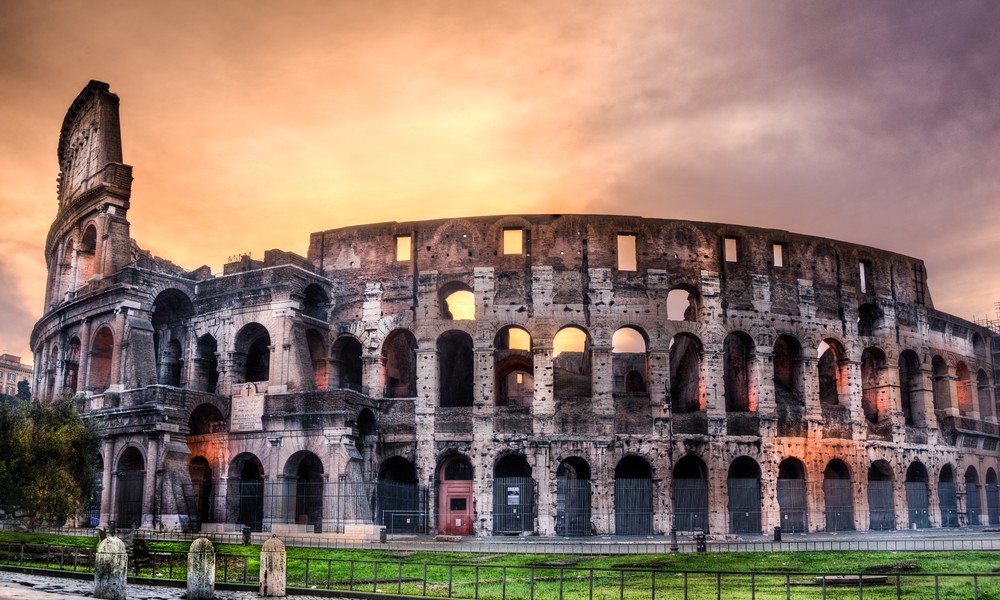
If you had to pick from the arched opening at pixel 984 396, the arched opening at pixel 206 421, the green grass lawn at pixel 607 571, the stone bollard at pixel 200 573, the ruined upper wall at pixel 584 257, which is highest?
the ruined upper wall at pixel 584 257

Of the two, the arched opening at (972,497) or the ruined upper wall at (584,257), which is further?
the arched opening at (972,497)

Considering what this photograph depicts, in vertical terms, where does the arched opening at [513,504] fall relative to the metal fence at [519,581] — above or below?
above

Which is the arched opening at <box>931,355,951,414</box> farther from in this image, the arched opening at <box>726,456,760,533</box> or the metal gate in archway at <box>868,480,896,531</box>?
the arched opening at <box>726,456,760,533</box>

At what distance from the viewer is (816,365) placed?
36.3m

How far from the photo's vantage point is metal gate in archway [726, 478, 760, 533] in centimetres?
3378

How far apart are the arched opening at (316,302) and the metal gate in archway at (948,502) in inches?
1059

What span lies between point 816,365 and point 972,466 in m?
11.2

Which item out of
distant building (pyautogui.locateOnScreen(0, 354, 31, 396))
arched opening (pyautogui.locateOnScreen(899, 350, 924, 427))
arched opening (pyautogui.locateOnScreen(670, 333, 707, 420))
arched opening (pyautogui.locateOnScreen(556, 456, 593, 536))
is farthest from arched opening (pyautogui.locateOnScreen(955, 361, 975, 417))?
distant building (pyautogui.locateOnScreen(0, 354, 31, 396))

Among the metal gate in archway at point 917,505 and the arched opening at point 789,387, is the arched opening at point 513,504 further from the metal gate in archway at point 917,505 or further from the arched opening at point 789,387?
the metal gate in archway at point 917,505

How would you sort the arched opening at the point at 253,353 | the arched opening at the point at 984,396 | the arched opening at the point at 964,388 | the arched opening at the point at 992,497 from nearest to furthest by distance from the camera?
the arched opening at the point at 253,353
the arched opening at the point at 992,497
the arched opening at the point at 964,388
the arched opening at the point at 984,396

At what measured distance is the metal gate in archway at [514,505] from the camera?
A: 32594mm

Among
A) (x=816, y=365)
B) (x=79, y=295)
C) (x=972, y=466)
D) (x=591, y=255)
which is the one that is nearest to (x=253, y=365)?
(x=79, y=295)

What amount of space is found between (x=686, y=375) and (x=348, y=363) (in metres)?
13.8

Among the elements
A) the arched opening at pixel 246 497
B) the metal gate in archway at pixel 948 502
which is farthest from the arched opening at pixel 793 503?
the arched opening at pixel 246 497
